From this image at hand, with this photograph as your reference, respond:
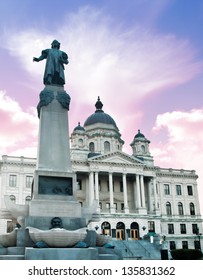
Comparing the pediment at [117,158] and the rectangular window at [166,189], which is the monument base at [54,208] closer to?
the pediment at [117,158]

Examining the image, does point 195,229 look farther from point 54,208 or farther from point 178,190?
point 54,208

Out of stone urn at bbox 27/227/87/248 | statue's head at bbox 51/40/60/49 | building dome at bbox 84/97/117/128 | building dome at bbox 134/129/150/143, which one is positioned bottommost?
stone urn at bbox 27/227/87/248

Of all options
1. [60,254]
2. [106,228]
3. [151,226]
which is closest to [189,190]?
[151,226]

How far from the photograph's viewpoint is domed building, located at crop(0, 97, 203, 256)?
70.7 meters

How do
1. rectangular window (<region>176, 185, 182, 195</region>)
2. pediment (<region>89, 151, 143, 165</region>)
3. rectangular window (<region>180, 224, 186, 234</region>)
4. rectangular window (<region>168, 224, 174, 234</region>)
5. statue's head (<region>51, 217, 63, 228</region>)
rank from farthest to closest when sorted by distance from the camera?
rectangular window (<region>176, 185, 182, 195</region>) < rectangular window (<region>180, 224, 186, 234</region>) < rectangular window (<region>168, 224, 174, 234</region>) < pediment (<region>89, 151, 143, 165</region>) < statue's head (<region>51, 217, 63, 228</region>)

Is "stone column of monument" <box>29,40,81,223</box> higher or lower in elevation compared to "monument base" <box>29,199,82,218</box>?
higher

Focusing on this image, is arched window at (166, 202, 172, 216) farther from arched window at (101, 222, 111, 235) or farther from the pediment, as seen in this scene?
arched window at (101, 222, 111, 235)

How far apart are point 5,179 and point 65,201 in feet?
187

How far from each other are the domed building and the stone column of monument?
4785 cm

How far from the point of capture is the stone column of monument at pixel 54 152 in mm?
15727

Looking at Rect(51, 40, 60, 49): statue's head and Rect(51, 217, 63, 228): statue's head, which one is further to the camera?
Rect(51, 40, 60, 49): statue's head

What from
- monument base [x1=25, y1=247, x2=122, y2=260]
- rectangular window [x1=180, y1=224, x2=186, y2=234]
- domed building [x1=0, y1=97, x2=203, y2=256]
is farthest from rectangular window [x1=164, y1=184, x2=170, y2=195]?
monument base [x1=25, y1=247, x2=122, y2=260]
